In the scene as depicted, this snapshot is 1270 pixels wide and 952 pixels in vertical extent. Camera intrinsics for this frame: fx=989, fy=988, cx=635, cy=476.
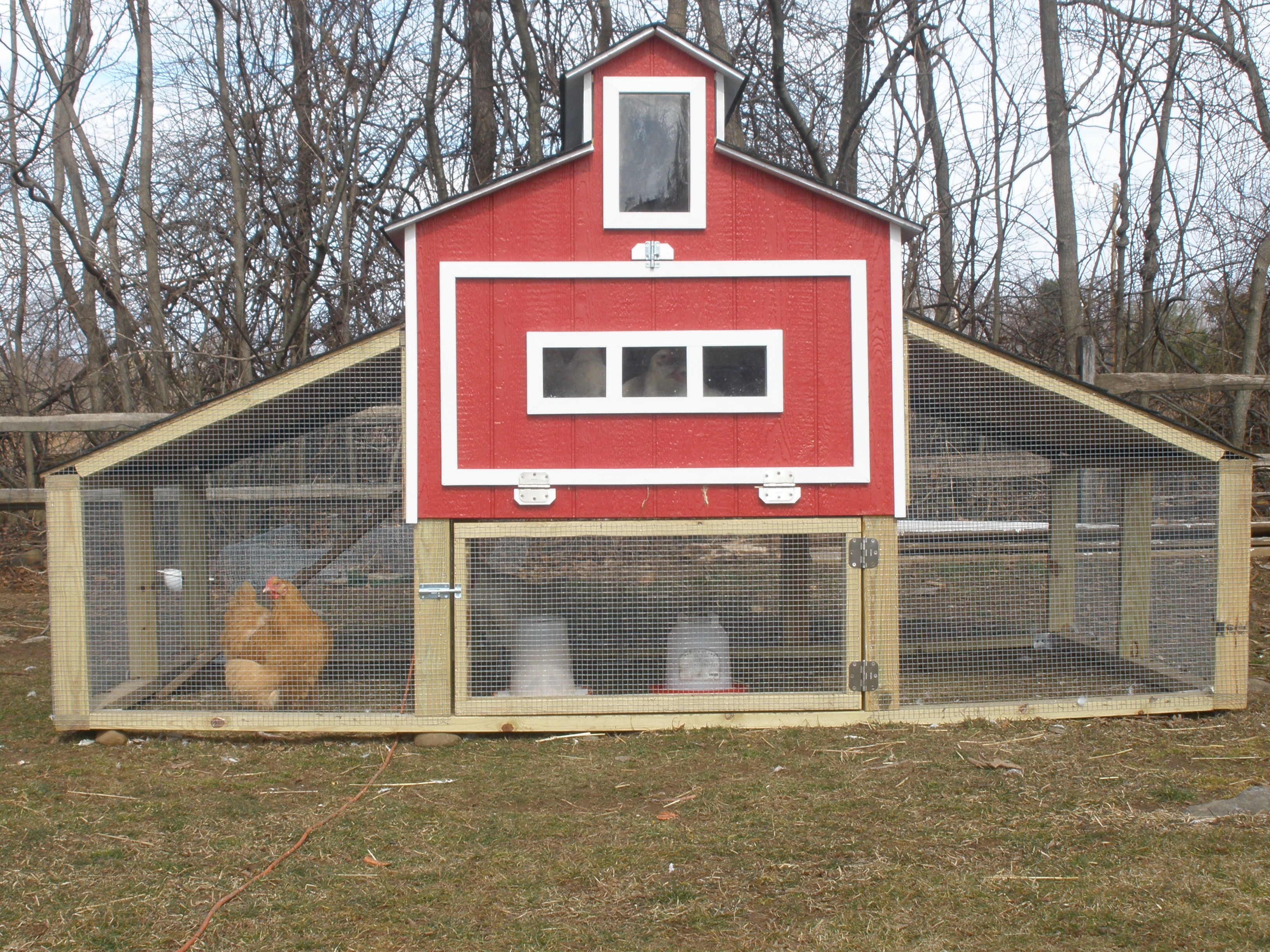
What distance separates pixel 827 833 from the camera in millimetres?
4078

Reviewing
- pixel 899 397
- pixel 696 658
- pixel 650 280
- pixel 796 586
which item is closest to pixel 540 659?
pixel 696 658

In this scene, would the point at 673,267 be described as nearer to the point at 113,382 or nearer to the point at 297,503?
the point at 297,503

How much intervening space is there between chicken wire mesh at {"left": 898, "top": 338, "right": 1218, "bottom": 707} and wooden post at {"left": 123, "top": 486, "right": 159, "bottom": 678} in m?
4.61

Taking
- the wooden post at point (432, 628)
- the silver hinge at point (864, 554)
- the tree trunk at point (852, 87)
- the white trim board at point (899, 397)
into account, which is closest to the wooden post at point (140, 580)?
the wooden post at point (432, 628)

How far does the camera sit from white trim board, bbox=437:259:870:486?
5.54 metres

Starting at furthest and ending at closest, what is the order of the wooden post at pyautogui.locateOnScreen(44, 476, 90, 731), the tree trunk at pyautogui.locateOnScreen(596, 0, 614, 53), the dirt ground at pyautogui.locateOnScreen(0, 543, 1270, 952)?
the tree trunk at pyautogui.locateOnScreen(596, 0, 614, 53) → the wooden post at pyautogui.locateOnScreen(44, 476, 90, 731) → the dirt ground at pyautogui.locateOnScreen(0, 543, 1270, 952)

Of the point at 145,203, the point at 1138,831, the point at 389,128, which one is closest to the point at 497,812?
the point at 1138,831

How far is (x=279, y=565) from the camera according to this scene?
6.00 m

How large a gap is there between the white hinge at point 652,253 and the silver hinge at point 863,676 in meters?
2.52

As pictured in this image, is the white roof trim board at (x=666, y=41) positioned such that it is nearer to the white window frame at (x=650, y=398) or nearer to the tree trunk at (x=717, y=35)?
the white window frame at (x=650, y=398)

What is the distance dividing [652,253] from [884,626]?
2480 millimetres

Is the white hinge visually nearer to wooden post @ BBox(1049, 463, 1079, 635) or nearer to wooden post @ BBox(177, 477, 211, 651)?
wooden post @ BBox(177, 477, 211, 651)

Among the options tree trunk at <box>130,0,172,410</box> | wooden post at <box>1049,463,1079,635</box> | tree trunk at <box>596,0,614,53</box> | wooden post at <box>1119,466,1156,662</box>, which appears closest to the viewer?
wooden post at <box>1119,466,1156,662</box>

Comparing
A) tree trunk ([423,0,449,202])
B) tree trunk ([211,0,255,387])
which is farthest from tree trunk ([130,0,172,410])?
tree trunk ([423,0,449,202])
